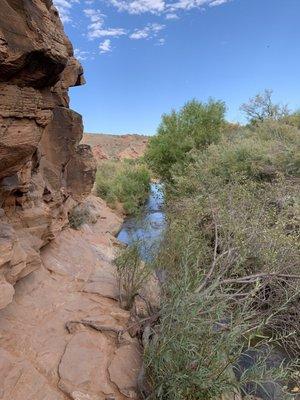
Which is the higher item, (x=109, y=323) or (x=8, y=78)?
(x=8, y=78)

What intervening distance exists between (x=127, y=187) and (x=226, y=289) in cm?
1803

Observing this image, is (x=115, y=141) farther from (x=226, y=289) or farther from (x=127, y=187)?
(x=226, y=289)

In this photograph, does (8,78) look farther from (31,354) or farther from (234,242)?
(234,242)

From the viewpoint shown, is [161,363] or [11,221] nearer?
[161,363]

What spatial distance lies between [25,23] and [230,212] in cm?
588

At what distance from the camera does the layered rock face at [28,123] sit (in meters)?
4.36

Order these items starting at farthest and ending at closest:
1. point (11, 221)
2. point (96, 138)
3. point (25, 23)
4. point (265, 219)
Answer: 1. point (96, 138)
2. point (265, 219)
3. point (11, 221)
4. point (25, 23)

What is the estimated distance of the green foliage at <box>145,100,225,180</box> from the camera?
77.6ft

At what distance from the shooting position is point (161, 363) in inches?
186

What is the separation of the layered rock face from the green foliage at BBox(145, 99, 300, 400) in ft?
7.81

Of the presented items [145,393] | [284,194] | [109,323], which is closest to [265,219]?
[284,194]

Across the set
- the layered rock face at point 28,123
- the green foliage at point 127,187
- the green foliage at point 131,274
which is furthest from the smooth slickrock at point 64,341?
the green foliage at point 127,187

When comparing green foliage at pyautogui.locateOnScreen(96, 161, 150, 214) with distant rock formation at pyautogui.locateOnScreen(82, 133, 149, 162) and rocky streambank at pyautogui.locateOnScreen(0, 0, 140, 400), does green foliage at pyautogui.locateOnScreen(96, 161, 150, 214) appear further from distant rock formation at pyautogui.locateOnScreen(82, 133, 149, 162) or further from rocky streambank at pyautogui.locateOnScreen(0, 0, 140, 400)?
distant rock formation at pyautogui.locateOnScreen(82, 133, 149, 162)

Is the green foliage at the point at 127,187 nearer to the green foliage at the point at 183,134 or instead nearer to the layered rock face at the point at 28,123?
the green foliage at the point at 183,134
